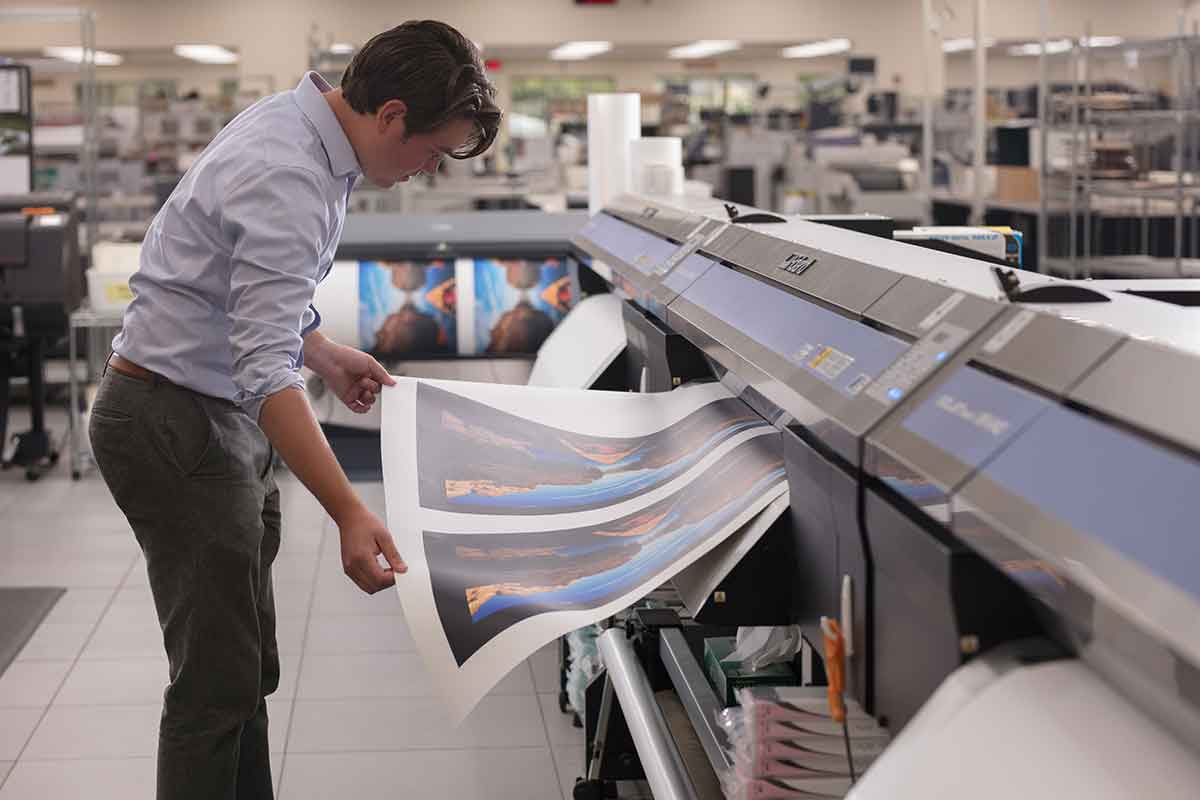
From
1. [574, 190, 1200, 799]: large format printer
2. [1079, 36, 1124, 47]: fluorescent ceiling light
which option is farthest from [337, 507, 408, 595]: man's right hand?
[1079, 36, 1124, 47]: fluorescent ceiling light

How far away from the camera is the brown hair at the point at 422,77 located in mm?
1898

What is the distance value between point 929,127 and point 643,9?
10.6 m

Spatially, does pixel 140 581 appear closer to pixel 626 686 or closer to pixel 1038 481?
pixel 626 686

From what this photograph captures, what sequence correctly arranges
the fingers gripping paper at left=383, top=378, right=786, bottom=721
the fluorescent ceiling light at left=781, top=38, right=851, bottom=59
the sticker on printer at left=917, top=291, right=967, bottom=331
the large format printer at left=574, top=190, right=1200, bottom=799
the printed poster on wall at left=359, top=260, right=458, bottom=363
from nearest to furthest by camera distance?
the large format printer at left=574, top=190, right=1200, bottom=799 < the sticker on printer at left=917, top=291, right=967, bottom=331 < the fingers gripping paper at left=383, top=378, right=786, bottom=721 < the printed poster on wall at left=359, top=260, right=458, bottom=363 < the fluorescent ceiling light at left=781, top=38, right=851, bottom=59

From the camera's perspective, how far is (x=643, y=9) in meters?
20.0

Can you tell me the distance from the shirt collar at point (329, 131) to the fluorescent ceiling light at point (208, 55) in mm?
19702

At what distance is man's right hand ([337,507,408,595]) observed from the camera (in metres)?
1.80

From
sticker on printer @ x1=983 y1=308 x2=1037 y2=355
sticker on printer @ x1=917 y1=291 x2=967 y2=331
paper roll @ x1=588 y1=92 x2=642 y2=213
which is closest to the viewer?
sticker on printer @ x1=983 y1=308 x2=1037 y2=355

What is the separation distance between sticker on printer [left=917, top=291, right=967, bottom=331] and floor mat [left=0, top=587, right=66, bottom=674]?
312 centimetres

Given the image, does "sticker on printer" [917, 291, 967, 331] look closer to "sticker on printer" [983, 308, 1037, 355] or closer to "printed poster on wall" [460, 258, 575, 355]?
"sticker on printer" [983, 308, 1037, 355]

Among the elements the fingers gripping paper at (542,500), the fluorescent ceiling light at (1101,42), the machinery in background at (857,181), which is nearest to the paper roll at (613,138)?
the fingers gripping paper at (542,500)

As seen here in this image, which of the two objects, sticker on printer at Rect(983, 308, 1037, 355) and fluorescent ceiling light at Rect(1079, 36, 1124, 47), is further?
fluorescent ceiling light at Rect(1079, 36, 1124, 47)

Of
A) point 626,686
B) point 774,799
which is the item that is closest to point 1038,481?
point 774,799

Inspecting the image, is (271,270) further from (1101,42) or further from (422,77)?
(1101,42)
